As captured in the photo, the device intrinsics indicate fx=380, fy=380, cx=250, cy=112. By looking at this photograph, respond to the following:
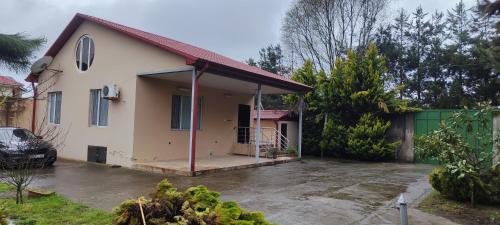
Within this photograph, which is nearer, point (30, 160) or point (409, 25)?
point (30, 160)

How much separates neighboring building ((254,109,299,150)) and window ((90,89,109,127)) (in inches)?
274

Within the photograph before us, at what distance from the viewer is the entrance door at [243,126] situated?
632 inches

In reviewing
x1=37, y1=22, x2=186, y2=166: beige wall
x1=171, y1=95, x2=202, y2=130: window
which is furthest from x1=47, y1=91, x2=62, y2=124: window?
x1=171, y1=95, x2=202, y2=130: window

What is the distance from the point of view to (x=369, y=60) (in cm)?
1617

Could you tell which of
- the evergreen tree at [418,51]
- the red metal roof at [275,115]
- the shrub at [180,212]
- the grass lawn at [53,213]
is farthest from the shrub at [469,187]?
the evergreen tree at [418,51]

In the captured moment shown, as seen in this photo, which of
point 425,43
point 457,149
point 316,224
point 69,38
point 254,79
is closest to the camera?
point 316,224

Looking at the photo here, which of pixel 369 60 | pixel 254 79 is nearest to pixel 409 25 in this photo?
pixel 369 60

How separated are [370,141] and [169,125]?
26.2 ft

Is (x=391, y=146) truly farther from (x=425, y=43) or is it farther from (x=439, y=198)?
(x=425, y=43)

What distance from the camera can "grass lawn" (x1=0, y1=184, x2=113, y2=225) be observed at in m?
Answer: 5.00

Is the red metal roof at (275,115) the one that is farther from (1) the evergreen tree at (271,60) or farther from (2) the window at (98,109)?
(1) the evergreen tree at (271,60)

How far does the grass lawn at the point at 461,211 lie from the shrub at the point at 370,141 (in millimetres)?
7921

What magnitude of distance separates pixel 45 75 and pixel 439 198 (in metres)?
13.8

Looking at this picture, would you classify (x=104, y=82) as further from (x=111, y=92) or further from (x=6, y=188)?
(x=6, y=188)
